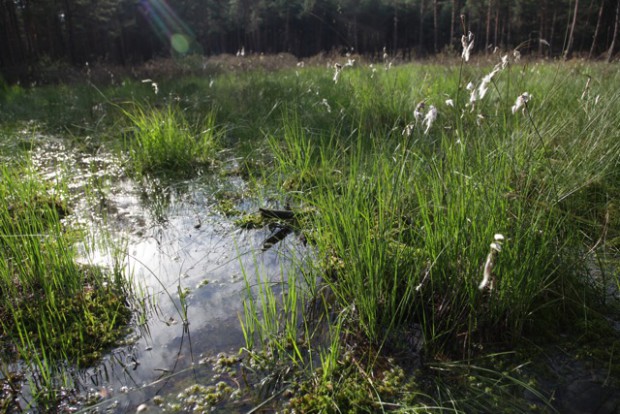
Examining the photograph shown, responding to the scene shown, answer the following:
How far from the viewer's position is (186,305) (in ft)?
7.07

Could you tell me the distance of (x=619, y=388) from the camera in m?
1.52

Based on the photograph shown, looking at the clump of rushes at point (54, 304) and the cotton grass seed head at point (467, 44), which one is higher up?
the cotton grass seed head at point (467, 44)

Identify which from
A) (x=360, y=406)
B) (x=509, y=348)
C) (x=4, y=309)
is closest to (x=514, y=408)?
(x=509, y=348)

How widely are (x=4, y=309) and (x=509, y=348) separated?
93.5 inches

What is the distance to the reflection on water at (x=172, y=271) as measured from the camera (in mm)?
1708

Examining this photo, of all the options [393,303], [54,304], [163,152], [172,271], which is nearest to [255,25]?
[163,152]

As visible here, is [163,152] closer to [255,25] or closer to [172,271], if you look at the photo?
[172,271]

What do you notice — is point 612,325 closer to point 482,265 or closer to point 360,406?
point 482,265

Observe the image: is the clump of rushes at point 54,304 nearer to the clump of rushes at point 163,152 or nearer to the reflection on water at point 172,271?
the reflection on water at point 172,271

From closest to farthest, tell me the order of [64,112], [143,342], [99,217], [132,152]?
1. [143,342]
2. [99,217]
3. [132,152]
4. [64,112]

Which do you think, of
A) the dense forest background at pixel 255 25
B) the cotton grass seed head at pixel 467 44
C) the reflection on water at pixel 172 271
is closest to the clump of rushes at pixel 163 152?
the reflection on water at pixel 172 271

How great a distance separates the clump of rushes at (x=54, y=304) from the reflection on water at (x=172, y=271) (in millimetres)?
109

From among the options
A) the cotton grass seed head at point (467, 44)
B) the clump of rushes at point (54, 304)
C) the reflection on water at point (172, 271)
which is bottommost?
the reflection on water at point (172, 271)

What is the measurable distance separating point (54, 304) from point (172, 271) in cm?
66
